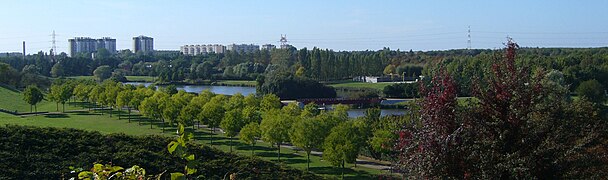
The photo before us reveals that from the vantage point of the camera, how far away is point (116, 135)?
21531 mm

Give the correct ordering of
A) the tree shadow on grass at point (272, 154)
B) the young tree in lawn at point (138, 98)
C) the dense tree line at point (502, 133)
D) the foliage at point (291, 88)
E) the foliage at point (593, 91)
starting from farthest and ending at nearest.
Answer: the foliage at point (291, 88) < the foliage at point (593, 91) < the young tree in lawn at point (138, 98) < the tree shadow on grass at point (272, 154) < the dense tree line at point (502, 133)

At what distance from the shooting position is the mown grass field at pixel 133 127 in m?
23.6

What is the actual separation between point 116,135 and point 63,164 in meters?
4.53

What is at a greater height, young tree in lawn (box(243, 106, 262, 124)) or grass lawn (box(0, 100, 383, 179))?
young tree in lawn (box(243, 106, 262, 124))

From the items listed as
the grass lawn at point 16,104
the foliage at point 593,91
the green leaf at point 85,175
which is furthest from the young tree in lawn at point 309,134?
the foliage at point 593,91

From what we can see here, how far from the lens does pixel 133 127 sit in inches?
1372

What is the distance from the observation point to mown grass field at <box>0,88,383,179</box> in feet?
77.6

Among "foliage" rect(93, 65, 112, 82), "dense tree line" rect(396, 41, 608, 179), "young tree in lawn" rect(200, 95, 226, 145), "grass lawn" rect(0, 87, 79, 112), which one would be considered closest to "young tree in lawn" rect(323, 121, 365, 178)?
"young tree in lawn" rect(200, 95, 226, 145)

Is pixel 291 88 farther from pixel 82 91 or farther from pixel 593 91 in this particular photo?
pixel 593 91

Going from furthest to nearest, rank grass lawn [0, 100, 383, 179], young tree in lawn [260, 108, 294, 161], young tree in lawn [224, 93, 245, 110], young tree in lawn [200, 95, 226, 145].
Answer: young tree in lawn [224, 93, 245, 110], young tree in lawn [200, 95, 226, 145], young tree in lawn [260, 108, 294, 161], grass lawn [0, 100, 383, 179]

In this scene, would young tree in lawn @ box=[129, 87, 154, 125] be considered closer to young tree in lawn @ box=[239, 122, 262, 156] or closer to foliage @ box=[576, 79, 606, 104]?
young tree in lawn @ box=[239, 122, 262, 156]

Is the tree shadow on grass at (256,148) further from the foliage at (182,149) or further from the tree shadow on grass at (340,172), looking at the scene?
the foliage at (182,149)

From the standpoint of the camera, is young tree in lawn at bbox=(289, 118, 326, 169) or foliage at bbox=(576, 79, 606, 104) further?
foliage at bbox=(576, 79, 606, 104)

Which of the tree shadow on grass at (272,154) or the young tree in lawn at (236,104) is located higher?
the young tree in lawn at (236,104)
